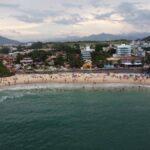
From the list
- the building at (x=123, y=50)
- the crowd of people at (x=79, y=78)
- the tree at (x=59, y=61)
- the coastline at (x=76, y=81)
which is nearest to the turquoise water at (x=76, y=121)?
the coastline at (x=76, y=81)

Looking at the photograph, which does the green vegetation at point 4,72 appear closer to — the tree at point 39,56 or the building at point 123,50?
the tree at point 39,56

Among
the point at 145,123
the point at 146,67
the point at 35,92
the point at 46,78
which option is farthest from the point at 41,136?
the point at 146,67

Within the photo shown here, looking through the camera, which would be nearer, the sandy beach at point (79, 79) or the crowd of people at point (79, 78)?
the sandy beach at point (79, 79)

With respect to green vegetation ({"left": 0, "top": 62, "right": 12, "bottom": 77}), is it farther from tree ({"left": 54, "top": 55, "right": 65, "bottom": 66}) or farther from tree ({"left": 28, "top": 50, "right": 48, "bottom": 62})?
tree ({"left": 28, "top": 50, "right": 48, "bottom": 62})

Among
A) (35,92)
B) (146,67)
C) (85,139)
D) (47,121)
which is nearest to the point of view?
(85,139)

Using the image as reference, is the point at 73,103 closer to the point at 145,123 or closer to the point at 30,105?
the point at 30,105

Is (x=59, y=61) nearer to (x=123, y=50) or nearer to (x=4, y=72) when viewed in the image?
(x=4, y=72)

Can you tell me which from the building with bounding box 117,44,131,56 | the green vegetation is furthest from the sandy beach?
the building with bounding box 117,44,131,56
